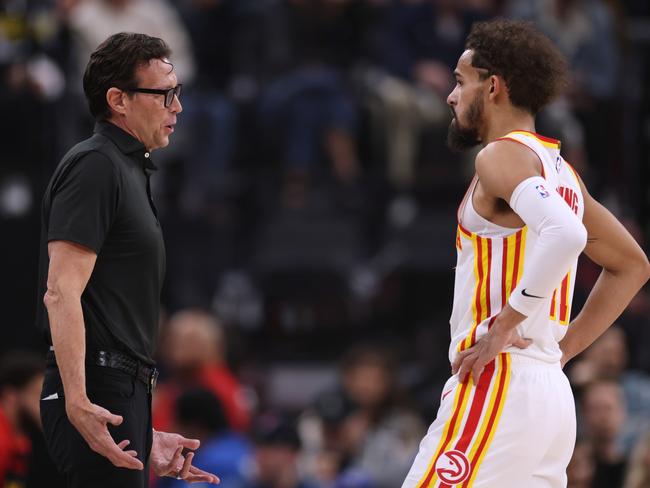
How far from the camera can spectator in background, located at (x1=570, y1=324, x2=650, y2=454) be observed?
358 inches

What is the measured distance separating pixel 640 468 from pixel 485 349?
3.88 meters

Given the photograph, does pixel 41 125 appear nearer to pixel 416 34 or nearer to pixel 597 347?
pixel 416 34

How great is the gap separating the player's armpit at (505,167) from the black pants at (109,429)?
56.3 inches

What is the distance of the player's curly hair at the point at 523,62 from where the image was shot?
15.6 feet

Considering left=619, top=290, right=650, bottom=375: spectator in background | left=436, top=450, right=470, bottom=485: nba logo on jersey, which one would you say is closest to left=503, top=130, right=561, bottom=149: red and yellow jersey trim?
left=436, top=450, right=470, bottom=485: nba logo on jersey

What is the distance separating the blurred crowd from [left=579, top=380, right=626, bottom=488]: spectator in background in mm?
624

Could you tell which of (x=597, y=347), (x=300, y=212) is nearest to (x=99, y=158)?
(x=597, y=347)

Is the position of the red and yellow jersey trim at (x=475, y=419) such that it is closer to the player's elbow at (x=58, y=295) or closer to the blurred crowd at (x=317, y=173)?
the player's elbow at (x=58, y=295)

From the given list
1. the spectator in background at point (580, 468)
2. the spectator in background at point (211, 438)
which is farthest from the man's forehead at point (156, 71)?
the spectator in background at point (580, 468)

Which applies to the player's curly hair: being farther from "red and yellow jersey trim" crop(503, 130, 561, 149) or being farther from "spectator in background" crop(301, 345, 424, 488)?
"spectator in background" crop(301, 345, 424, 488)

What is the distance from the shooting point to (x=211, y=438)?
8328 millimetres

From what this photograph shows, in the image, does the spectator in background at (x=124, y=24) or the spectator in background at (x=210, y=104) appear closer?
the spectator in background at (x=124, y=24)

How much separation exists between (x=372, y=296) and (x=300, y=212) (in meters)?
0.93

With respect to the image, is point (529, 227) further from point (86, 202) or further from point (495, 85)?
point (86, 202)
